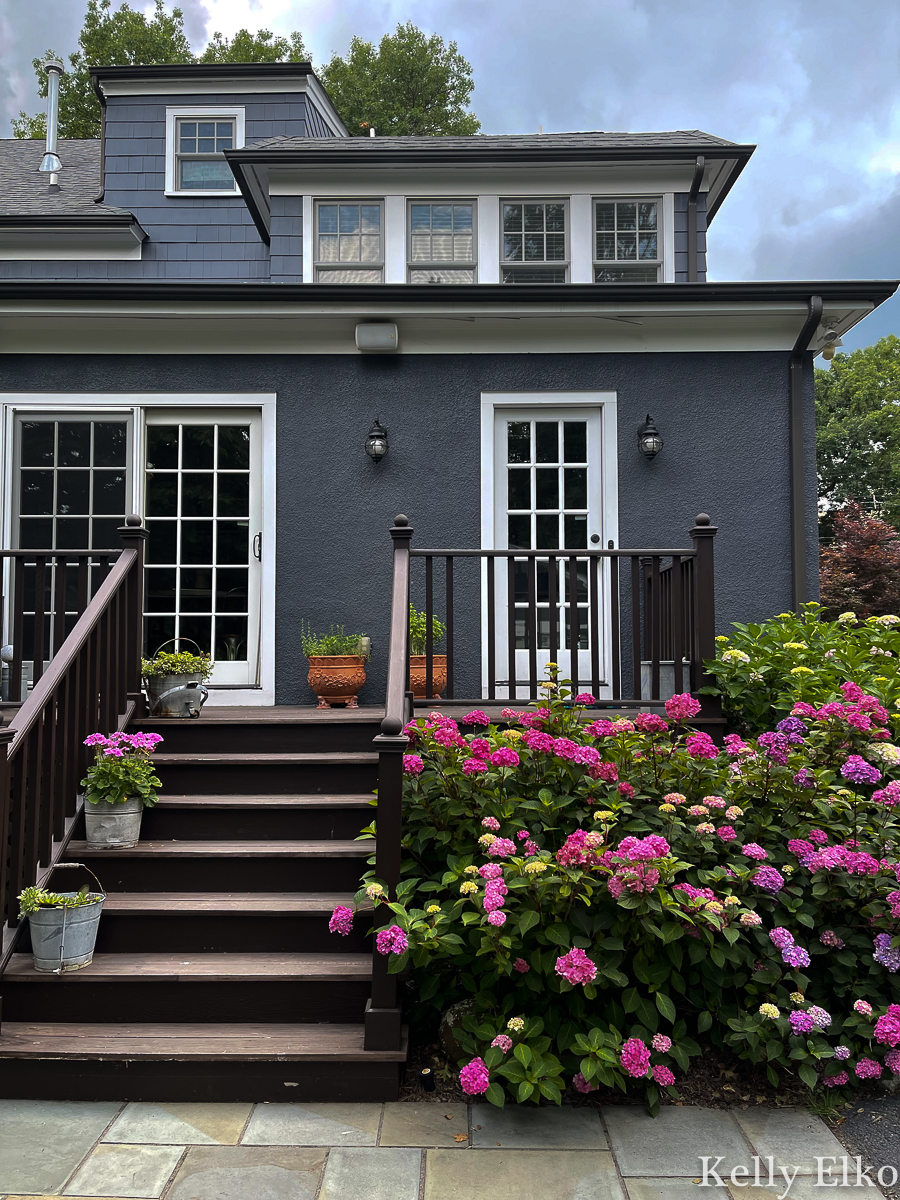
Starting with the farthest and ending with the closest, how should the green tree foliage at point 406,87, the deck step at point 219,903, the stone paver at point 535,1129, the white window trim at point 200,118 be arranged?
the green tree foliage at point 406,87 < the white window trim at point 200,118 < the deck step at point 219,903 < the stone paver at point 535,1129

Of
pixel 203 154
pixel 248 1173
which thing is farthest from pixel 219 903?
pixel 203 154

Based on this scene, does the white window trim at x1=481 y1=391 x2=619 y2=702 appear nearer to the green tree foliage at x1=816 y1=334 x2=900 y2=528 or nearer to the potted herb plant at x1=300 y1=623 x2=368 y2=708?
the potted herb plant at x1=300 y1=623 x2=368 y2=708

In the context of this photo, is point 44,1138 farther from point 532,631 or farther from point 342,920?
point 532,631

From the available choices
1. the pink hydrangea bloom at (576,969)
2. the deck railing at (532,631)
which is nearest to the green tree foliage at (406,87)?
the deck railing at (532,631)

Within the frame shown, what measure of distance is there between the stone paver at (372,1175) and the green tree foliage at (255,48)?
18.5 metres

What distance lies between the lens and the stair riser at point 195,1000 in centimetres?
270

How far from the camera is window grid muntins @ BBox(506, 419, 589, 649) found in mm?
5074

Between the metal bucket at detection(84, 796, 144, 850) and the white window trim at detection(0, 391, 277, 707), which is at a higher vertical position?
the white window trim at detection(0, 391, 277, 707)

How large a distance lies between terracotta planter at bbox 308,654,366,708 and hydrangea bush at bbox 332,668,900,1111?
173cm

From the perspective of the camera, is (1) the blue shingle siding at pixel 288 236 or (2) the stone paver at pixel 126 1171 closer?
(2) the stone paver at pixel 126 1171

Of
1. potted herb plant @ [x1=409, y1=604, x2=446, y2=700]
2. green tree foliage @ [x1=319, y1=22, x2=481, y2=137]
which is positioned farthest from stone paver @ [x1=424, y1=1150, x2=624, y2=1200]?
green tree foliage @ [x1=319, y1=22, x2=481, y2=137]

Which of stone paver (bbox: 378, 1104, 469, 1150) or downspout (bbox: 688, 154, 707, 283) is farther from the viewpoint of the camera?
downspout (bbox: 688, 154, 707, 283)

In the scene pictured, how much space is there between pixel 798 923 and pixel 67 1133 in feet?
7.20

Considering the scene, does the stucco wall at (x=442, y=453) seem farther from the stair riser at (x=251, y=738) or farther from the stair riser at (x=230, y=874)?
the stair riser at (x=230, y=874)
